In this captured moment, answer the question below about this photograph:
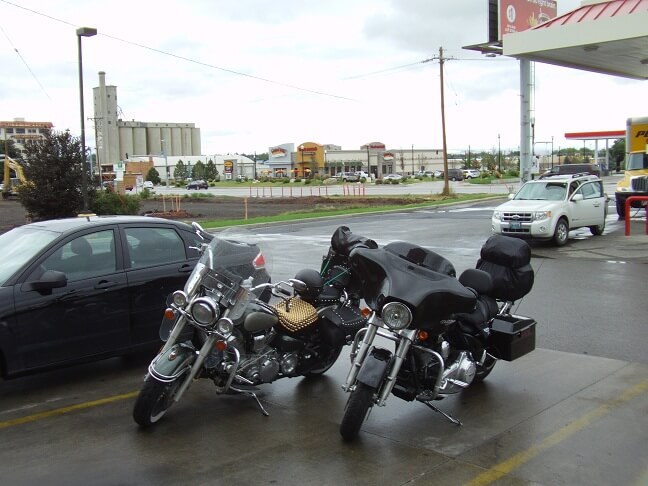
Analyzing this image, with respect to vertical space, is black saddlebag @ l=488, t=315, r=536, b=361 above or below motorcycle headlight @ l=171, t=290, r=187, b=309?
below

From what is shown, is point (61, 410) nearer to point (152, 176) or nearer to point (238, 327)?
point (238, 327)

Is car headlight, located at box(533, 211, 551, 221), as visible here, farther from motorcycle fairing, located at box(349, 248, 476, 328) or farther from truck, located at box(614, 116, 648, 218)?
motorcycle fairing, located at box(349, 248, 476, 328)

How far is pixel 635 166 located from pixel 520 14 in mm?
10852

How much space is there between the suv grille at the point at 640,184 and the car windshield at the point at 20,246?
72.0ft

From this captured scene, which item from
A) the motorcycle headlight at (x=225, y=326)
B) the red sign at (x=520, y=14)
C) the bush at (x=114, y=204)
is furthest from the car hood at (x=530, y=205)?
the bush at (x=114, y=204)

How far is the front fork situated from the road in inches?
16.6

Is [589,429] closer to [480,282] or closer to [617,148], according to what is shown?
[480,282]

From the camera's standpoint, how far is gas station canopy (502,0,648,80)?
1791 centimetres

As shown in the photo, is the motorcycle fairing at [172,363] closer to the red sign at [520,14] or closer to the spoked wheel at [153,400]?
the spoked wheel at [153,400]

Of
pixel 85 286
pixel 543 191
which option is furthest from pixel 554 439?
pixel 543 191

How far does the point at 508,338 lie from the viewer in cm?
555

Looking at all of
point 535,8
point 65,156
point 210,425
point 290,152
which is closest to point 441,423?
point 210,425

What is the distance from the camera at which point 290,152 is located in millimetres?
156625

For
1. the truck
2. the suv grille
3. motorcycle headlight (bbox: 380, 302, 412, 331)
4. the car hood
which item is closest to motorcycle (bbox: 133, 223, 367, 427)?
motorcycle headlight (bbox: 380, 302, 412, 331)
